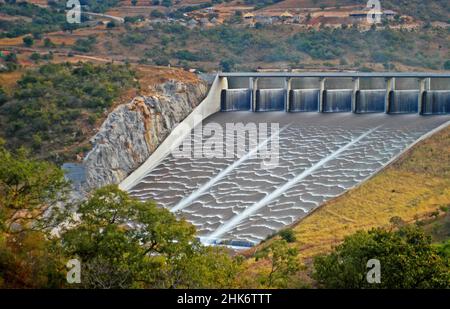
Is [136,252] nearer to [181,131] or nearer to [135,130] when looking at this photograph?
[135,130]

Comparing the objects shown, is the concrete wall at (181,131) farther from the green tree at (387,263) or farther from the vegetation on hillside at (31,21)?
the vegetation on hillside at (31,21)

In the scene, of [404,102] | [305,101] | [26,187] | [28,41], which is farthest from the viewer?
[28,41]

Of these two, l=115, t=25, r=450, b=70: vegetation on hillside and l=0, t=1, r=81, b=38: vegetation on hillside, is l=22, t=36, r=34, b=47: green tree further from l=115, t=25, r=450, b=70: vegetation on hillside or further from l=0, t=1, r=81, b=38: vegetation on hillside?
l=115, t=25, r=450, b=70: vegetation on hillside

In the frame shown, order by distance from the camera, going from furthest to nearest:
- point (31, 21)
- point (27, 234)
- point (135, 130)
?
1. point (31, 21)
2. point (135, 130)
3. point (27, 234)

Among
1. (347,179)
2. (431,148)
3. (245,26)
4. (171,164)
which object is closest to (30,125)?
(171,164)

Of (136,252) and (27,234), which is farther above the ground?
(27,234)

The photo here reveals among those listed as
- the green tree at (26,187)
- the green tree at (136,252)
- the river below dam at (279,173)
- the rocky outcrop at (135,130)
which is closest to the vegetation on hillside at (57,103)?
the rocky outcrop at (135,130)

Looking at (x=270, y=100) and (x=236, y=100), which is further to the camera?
Result: (x=236, y=100)

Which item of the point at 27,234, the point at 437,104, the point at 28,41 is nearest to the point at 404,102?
the point at 437,104
